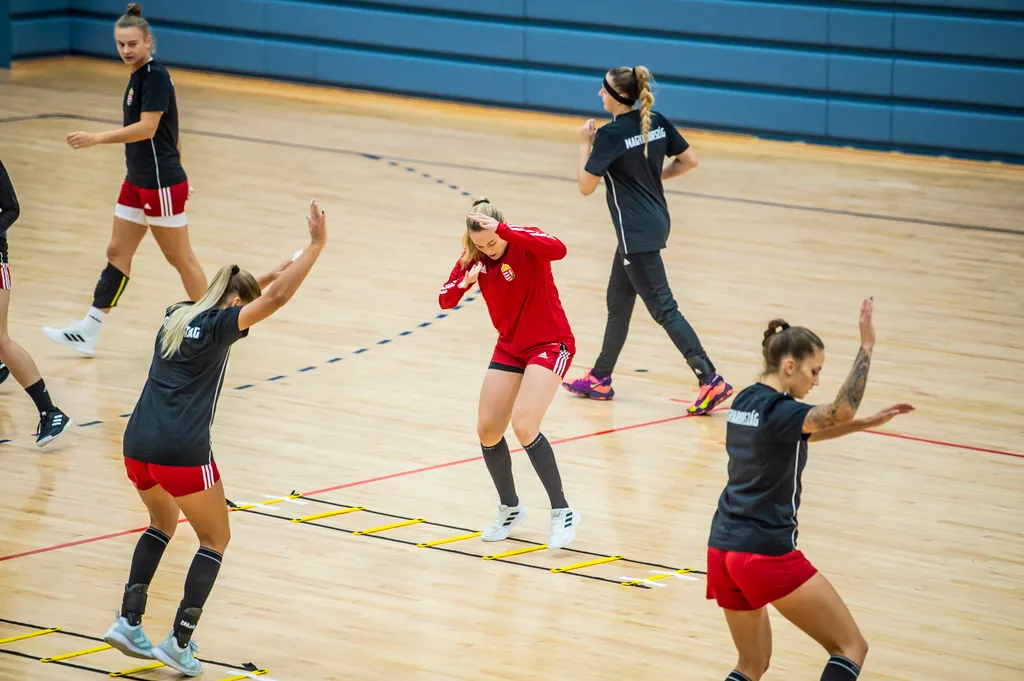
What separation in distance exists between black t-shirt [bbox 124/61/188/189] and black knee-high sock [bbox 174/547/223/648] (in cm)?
388

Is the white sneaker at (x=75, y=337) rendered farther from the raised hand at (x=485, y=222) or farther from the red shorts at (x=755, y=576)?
the red shorts at (x=755, y=576)

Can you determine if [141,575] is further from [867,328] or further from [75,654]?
[867,328]

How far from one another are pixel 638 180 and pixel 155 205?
277cm

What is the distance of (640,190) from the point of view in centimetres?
776

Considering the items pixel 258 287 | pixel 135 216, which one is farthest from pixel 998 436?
pixel 135 216

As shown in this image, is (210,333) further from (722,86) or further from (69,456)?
(722,86)

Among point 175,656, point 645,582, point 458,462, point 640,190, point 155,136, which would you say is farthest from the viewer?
point 155,136

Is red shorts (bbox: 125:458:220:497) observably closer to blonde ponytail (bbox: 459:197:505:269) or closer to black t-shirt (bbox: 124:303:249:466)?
black t-shirt (bbox: 124:303:249:466)

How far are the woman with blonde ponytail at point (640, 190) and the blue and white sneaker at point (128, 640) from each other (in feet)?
11.8

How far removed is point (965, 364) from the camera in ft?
28.7

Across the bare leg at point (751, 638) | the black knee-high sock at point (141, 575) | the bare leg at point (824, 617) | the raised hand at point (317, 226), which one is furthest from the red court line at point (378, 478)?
the bare leg at point (824, 617)

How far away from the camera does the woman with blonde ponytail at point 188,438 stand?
4684mm

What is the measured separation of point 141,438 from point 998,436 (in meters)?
4.73

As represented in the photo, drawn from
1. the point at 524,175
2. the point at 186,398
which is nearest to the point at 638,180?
the point at 186,398
